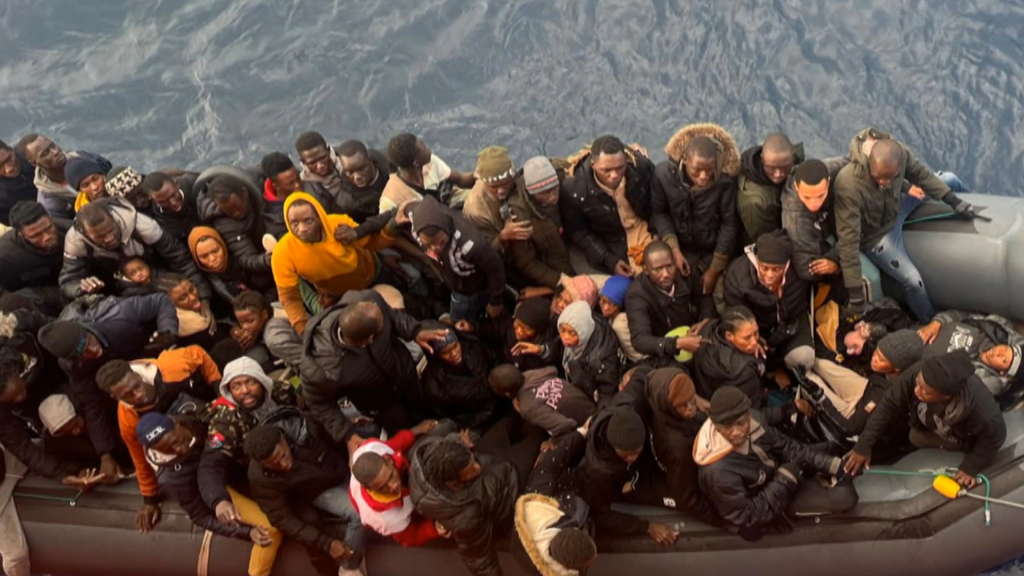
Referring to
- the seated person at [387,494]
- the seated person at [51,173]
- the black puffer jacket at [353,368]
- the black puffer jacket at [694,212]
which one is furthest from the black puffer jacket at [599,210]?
the seated person at [51,173]

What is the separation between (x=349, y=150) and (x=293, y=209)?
670mm

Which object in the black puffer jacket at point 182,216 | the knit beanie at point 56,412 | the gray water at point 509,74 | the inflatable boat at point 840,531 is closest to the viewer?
the inflatable boat at point 840,531

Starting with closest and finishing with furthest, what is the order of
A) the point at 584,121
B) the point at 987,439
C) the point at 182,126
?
the point at 987,439, the point at 584,121, the point at 182,126

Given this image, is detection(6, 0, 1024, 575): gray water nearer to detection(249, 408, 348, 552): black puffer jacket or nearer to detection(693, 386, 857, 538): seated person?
detection(693, 386, 857, 538): seated person

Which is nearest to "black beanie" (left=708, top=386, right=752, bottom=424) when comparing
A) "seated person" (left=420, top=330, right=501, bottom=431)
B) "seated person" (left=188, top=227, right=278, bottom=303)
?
"seated person" (left=420, top=330, right=501, bottom=431)

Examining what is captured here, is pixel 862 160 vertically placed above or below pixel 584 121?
above

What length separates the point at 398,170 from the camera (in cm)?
475

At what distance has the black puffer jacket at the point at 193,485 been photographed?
398 cm

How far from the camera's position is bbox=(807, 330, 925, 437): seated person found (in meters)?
3.88

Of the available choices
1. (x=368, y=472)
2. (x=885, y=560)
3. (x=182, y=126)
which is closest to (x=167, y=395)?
(x=368, y=472)

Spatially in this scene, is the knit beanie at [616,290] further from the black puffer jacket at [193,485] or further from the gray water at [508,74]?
the gray water at [508,74]

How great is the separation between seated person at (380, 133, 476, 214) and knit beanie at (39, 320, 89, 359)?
174 cm

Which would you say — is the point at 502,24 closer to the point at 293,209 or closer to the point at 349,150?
the point at 349,150

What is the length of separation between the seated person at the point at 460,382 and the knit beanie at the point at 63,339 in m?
1.81
